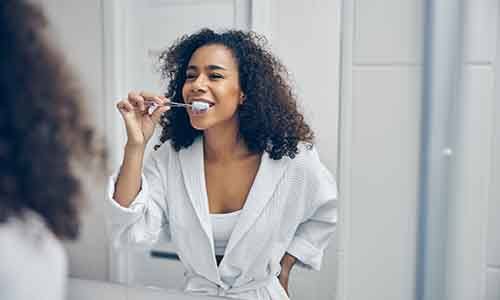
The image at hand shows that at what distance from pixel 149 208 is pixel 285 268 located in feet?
0.78

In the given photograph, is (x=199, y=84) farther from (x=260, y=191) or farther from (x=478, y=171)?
(x=478, y=171)

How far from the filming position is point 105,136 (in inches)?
36.4

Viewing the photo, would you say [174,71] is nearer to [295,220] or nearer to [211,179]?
[211,179]

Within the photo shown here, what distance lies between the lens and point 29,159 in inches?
23.3

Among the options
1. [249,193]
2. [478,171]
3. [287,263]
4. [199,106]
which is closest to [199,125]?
[199,106]

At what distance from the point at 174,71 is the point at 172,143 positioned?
114 millimetres

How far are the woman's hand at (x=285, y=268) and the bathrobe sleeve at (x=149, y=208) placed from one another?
195 millimetres

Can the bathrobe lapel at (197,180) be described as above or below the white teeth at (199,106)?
below

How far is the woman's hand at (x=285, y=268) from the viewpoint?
835mm

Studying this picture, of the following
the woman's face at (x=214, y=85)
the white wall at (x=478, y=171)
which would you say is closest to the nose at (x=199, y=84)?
the woman's face at (x=214, y=85)

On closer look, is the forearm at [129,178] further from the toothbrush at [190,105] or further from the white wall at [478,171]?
the white wall at [478,171]

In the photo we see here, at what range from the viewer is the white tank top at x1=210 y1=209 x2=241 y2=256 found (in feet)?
2.81

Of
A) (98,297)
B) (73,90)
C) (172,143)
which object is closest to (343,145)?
(172,143)

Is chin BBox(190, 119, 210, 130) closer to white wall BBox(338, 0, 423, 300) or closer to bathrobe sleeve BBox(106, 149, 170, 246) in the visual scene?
bathrobe sleeve BBox(106, 149, 170, 246)
